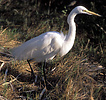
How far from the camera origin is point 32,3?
4.92 m

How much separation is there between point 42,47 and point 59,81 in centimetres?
57

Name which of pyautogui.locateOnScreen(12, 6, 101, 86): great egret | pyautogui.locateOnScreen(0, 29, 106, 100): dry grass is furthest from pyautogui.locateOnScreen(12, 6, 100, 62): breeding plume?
pyautogui.locateOnScreen(0, 29, 106, 100): dry grass

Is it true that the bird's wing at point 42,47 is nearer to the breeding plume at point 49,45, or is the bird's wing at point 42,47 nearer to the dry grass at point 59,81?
the breeding plume at point 49,45

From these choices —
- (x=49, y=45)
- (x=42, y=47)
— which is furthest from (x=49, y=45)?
(x=42, y=47)

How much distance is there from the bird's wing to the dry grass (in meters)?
0.25

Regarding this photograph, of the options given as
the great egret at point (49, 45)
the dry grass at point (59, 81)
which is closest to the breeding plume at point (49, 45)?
the great egret at point (49, 45)

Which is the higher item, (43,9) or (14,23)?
(43,9)

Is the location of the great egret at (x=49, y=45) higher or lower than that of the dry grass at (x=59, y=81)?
higher

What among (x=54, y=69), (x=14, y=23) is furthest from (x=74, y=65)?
(x=14, y=23)

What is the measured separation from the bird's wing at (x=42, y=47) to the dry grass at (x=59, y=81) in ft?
0.84

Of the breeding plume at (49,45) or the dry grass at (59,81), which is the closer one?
the dry grass at (59,81)

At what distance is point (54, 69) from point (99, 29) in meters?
1.53

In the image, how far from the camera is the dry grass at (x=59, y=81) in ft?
7.21

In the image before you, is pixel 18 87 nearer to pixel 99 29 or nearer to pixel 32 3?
pixel 99 29
